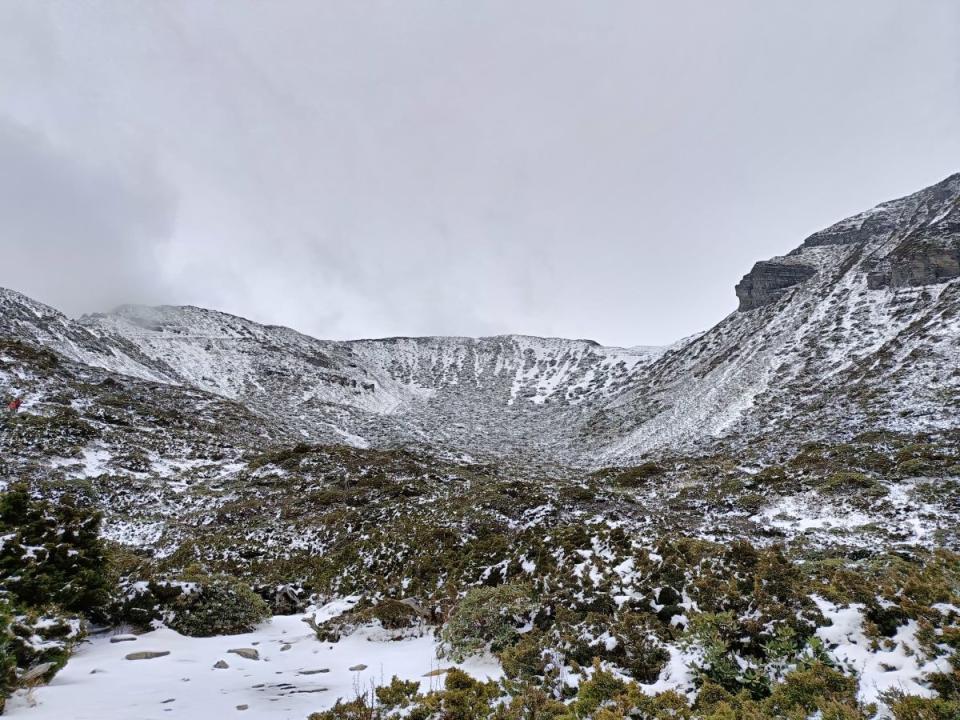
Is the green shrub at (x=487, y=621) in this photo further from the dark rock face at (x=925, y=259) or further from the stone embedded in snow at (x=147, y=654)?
the dark rock face at (x=925, y=259)

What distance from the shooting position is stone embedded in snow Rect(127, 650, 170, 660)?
765 cm

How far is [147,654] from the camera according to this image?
7.80 m

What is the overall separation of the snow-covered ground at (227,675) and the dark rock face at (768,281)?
79.8 metres

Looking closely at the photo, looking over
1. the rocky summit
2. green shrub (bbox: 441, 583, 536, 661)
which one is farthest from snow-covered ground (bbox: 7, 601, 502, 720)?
green shrub (bbox: 441, 583, 536, 661)

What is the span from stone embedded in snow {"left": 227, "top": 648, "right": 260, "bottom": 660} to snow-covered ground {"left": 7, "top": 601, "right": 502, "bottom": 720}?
9 centimetres

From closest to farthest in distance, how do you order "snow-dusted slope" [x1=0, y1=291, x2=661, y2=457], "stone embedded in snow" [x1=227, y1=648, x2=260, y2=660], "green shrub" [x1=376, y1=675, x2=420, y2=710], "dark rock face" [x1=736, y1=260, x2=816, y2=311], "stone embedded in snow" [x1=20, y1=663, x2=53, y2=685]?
1. "stone embedded in snow" [x1=20, y1=663, x2=53, y2=685]
2. "green shrub" [x1=376, y1=675, x2=420, y2=710]
3. "stone embedded in snow" [x1=227, y1=648, x2=260, y2=660]
4. "snow-dusted slope" [x1=0, y1=291, x2=661, y2=457]
5. "dark rock face" [x1=736, y1=260, x2=816, y2=311]

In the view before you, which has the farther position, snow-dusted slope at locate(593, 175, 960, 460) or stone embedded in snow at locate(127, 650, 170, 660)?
snow-dusted slope at locate(593, 175, 960, 460)

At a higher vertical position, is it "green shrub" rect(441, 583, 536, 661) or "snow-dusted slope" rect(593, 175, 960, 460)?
"snow-dusted slope" rect(593, 175, 960, 460)

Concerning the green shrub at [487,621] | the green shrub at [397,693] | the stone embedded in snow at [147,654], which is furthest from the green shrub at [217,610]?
the green shrub at [397,693]

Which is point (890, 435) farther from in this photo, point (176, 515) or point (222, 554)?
point (176, 515)

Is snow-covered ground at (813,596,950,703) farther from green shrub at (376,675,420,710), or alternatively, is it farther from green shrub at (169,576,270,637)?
green shrub at (169,576,270,637)

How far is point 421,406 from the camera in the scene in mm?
81438

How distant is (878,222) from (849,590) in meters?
102

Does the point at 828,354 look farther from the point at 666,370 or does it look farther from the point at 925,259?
the point at 666,370
